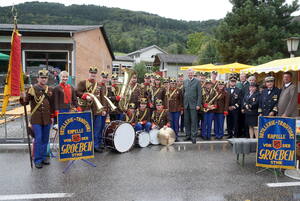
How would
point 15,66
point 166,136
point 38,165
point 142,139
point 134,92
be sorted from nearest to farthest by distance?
point 15,66, point 38,165, point 142,139, point 166,136, point 134,92

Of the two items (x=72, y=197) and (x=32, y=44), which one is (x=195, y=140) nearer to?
(x=72, y=197)

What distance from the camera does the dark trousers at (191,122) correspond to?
8.61 metres

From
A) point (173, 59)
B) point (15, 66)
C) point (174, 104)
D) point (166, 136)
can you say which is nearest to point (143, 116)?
point (166, 136)

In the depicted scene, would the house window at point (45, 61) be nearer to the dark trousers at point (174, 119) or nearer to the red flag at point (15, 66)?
the dark trousers at point (174, 119)

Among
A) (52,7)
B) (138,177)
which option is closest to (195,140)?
(138,177)

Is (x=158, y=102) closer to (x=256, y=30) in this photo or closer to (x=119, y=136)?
(x=119, y=136)

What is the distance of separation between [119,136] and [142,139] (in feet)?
2.95

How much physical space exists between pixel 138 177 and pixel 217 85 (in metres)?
4.92

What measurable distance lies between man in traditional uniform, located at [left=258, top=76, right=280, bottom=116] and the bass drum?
11.5 feet

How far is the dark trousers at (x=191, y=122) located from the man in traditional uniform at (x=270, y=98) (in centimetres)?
196

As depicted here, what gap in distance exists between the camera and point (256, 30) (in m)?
21.0

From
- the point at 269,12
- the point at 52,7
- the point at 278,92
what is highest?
the point at 52,7

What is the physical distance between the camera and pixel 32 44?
21016 mm

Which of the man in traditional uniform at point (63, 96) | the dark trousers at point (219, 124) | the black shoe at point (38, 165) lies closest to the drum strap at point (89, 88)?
the man in traditional uniform at point (63, 96)
